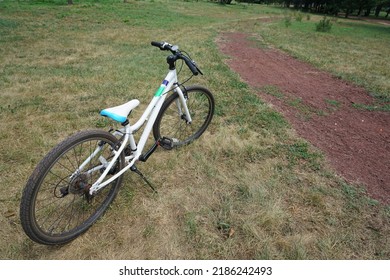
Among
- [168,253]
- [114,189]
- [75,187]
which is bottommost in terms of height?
[168,253]

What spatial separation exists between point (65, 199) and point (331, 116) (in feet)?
17.0

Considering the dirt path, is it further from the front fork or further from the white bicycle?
the white bicycle

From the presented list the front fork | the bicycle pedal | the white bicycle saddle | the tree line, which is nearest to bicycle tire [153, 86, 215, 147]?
the front fork

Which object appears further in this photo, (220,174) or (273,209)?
(220,174)

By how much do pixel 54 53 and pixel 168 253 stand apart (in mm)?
9298

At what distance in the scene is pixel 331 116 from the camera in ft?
17.5

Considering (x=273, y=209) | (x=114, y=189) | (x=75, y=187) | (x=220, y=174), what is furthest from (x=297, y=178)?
(x=75, y=187)

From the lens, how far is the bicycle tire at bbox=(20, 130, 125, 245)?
2.06 metres

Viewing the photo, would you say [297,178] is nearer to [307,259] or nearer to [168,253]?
[307,259]

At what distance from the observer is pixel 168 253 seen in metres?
2.52

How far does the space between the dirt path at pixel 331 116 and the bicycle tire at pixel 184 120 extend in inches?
70.9

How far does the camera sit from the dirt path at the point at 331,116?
148 inches

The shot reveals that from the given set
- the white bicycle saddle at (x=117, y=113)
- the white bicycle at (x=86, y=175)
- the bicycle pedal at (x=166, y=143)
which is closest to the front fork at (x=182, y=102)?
the white bicycle at (x=86, y=175)
